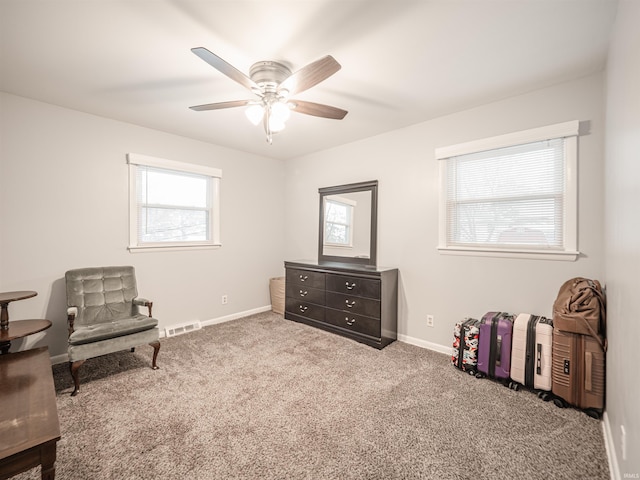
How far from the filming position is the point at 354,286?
3.60m

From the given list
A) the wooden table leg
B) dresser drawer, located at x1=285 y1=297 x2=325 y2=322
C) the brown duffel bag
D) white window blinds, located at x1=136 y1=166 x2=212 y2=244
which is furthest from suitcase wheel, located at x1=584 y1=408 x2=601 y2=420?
white window blinds, located at x1=136 y1=166 x2=212 y2=244

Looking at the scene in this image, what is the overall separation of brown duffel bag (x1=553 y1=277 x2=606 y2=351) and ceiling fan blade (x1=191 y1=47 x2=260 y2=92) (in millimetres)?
2823

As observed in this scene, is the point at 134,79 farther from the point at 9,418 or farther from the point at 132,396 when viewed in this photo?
the point at 132,396

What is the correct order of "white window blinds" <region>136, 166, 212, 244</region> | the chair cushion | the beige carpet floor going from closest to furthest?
the beige carpet floor → the chair cushion → "white window blinds" <region>136, 166, 212, 244</region>

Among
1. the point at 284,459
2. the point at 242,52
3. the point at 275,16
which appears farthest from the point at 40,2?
the point at 284,459

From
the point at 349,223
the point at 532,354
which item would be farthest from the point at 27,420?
the point at 349,223

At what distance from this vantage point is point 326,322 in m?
3.93

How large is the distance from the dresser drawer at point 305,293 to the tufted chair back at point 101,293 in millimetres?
1992

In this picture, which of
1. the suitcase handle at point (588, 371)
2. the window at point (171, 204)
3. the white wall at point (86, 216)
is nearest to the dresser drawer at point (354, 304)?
the white wall at point (86, 216)

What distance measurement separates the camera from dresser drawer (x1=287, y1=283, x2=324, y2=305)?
13.2 feet

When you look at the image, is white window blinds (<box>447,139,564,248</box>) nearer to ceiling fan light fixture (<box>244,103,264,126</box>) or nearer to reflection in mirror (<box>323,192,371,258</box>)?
reflection in mirror (<box>323,192,371,258</box>)

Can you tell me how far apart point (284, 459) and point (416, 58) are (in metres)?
2.82

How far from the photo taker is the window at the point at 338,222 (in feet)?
13.8

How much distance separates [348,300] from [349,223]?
113cm
